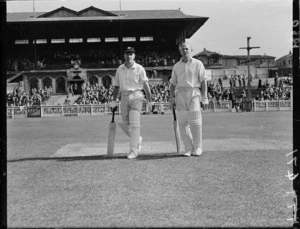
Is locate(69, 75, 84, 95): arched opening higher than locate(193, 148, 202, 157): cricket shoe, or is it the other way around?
locate(69, 75, 84, 95): arched opening

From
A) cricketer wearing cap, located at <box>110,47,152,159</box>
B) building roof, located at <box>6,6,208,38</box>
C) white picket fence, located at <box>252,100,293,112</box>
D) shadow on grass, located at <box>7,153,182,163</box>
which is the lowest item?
shadow on grass, located at <box>7,153,182,163</box>

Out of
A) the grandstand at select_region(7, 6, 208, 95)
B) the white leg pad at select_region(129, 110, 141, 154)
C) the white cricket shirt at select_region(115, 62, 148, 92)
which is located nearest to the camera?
the white leg pad at select_region(129, 110, 141, 154)

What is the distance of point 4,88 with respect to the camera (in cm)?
266

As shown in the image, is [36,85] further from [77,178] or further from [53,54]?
[77,178]

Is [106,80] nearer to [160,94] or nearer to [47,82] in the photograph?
[47,82]

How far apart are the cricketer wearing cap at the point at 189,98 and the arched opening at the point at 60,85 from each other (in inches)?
1710

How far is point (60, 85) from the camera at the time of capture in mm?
49656

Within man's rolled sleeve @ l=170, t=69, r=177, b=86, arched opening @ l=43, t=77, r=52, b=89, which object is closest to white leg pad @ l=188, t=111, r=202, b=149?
man's rolled sleeve @ l=170, t=69, r=177, b=86

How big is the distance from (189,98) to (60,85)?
144 ft

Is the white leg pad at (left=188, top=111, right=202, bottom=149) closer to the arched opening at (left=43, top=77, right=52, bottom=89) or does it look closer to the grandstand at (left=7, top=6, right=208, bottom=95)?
the grandstand at (left=7, top=6, right=208, bottom=95)

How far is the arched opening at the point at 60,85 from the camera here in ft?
162

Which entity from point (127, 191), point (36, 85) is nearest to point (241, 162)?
point (127, 191)

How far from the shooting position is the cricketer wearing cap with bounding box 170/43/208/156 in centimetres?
711

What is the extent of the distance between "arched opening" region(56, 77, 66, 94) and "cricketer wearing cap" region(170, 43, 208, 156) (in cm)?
4343
